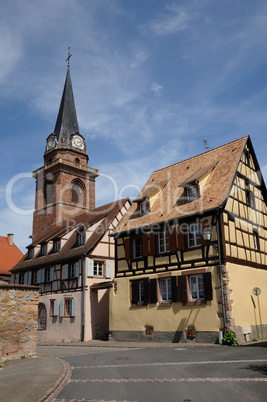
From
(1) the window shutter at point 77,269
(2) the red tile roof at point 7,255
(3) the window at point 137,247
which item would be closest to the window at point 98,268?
(1) the window shutter at point 77,269

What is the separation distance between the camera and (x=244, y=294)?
60.7 ft

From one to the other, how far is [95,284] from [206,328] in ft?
32.9

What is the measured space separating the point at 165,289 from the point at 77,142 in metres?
31.0

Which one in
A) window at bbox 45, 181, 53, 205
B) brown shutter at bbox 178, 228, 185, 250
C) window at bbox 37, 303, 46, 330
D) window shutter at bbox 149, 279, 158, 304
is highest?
window at bbox 45, 181, 53, 205

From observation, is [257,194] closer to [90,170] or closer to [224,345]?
[224,345]

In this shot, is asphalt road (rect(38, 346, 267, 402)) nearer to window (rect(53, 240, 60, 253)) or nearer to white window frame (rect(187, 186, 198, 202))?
white window frame (rect(187, 186, 198, 202))

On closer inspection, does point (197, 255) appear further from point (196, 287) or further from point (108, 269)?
point (108, 269)

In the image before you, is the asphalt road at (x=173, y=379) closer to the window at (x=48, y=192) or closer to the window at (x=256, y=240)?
the window at (x=256, y=240)

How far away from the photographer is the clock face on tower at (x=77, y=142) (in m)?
46.8

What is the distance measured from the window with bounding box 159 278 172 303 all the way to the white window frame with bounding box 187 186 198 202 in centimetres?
450

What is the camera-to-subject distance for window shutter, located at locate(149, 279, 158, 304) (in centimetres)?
2000

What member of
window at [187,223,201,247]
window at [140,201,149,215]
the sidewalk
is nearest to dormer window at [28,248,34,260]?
window at [140,201,149,215]

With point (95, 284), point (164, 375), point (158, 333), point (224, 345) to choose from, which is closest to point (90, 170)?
point (95, 284)

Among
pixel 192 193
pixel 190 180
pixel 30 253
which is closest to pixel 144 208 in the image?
pixel 192 193
